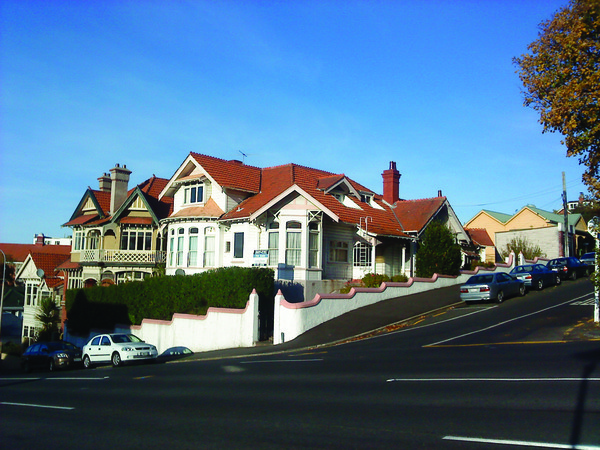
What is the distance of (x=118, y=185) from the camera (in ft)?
138

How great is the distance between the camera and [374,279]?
30.5 meters

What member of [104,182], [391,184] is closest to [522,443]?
[391,184]

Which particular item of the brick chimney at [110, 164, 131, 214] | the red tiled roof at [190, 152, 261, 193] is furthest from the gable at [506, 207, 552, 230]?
the brick chimney at [110, 164, 131, 214]

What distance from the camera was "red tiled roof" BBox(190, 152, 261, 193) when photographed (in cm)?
3422

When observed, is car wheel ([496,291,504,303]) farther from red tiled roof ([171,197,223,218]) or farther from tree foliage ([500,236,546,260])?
tree foliage ([500,236,546,260])

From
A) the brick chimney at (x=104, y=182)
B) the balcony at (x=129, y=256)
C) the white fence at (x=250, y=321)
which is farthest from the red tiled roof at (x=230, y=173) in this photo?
the brick chimney at (x=104, y=182)

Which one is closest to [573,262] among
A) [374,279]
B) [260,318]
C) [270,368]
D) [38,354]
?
[374,279]

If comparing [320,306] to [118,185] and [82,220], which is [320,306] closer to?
[118,185]

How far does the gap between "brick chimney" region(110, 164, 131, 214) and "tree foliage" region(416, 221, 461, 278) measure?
73.3ft

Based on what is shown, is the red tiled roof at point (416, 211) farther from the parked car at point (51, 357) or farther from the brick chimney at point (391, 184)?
the parked car at point (51, 357)

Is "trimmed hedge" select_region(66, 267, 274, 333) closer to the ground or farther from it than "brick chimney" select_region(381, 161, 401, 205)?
closer to the ground

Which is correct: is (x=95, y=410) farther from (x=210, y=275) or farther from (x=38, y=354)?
(x=38, y=354)

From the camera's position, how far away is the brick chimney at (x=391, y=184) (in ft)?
135

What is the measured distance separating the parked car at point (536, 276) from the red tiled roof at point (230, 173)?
16575 millimetres
